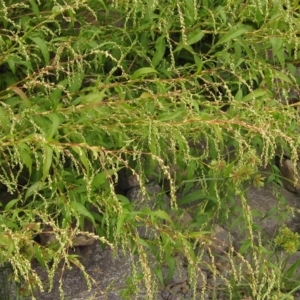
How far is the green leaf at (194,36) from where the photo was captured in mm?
2967

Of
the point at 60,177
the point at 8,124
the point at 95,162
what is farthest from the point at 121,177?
the point at 8,124

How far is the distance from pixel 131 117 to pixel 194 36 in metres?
0.60

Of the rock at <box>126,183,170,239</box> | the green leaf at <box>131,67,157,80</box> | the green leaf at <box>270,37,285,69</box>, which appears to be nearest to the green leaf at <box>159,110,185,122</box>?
the green leaf at <box>131,67,157,80</box>

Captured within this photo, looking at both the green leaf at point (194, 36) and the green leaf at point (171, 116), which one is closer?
the green leaf at point (171, 116)

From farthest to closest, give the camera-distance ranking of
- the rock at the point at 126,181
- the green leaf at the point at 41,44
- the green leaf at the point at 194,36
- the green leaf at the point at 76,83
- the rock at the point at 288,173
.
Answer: the rock at the point at 288,173
the rock at the point at 126,181
the green leaf at the point at 194,36
the green leaf at the point at 76,83
the green leaf at the point at 41,44

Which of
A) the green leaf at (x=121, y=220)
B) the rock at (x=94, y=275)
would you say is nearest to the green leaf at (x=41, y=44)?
the green leaf at (x=121, y=220)

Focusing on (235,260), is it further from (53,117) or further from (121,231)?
(53,117)

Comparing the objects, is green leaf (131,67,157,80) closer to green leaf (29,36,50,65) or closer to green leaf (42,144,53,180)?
green leaf (29,36,50,65)

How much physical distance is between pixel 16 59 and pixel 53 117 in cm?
50

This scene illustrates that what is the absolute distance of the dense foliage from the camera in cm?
243

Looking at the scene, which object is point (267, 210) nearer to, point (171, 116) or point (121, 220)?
point (171, 116)

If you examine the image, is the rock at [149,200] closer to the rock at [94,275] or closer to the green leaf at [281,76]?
the rock at [94,275]

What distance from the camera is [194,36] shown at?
9.80 ft

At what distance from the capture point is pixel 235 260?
3.34 m
